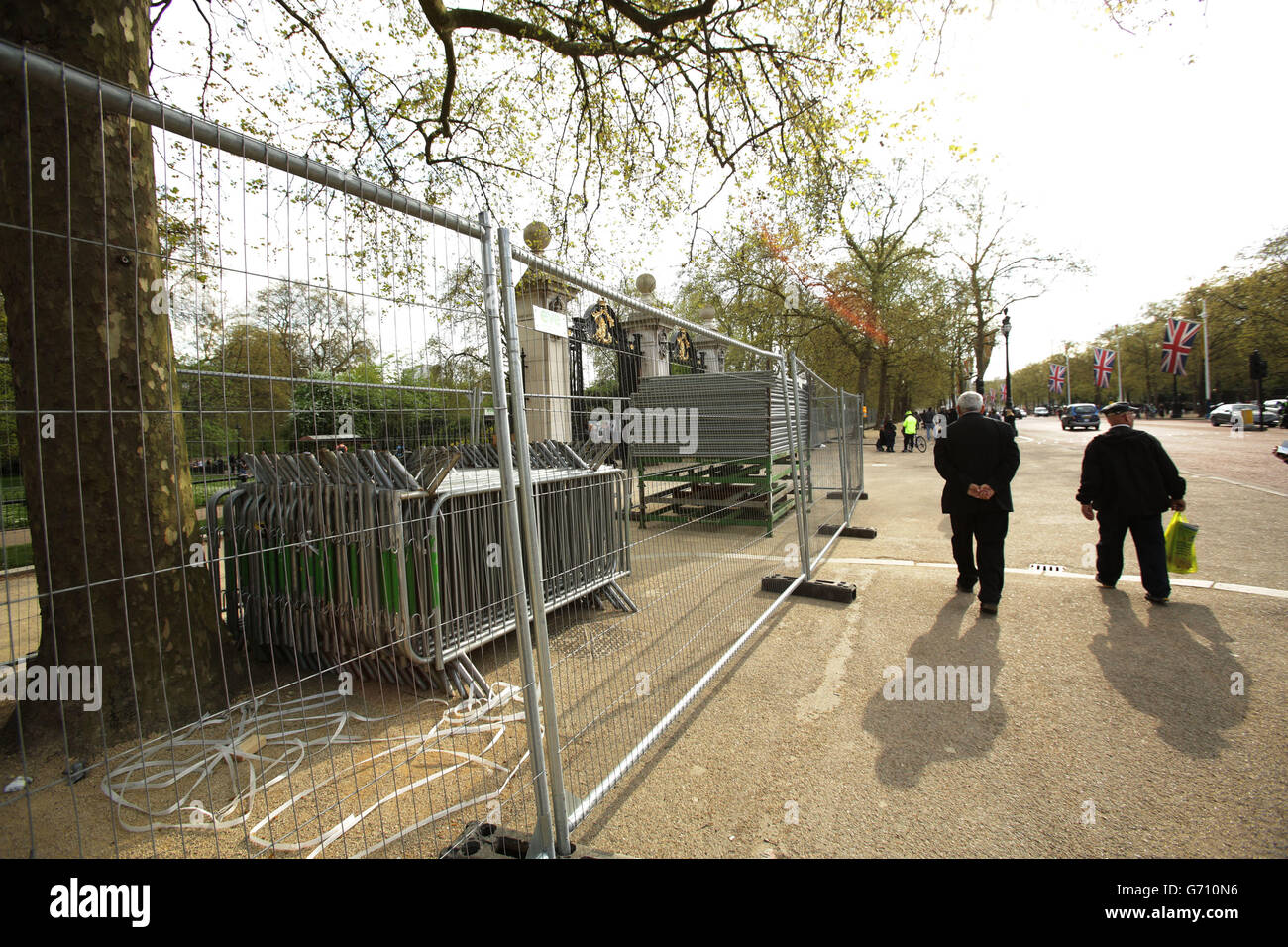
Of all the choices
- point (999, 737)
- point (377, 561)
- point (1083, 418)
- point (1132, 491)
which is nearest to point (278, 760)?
point (377, 561)

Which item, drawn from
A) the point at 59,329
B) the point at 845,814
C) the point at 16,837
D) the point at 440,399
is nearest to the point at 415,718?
the point at 16,837

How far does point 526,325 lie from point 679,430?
3748 mm

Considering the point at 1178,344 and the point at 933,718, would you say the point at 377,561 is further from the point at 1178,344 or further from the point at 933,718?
the point at 1178,344

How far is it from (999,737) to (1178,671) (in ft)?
5.23

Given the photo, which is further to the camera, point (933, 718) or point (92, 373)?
point (933, 718)

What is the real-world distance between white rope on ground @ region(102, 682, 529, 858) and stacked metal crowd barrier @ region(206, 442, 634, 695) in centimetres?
28

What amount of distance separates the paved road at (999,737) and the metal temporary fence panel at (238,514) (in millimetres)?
941

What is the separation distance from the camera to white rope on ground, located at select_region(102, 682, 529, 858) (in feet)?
8.05

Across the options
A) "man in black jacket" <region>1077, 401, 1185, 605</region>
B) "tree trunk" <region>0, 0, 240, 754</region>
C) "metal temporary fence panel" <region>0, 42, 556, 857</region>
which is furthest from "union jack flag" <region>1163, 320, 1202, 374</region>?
"tree trunk" <region>0, 0, 240, 754</region>

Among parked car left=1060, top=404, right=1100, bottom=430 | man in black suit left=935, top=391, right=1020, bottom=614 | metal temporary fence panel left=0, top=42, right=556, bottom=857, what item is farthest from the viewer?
parked car left=1060, top=404, right=1100, bottom=430

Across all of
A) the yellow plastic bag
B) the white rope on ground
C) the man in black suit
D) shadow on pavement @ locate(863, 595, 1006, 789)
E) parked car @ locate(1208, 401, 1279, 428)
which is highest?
parked car @ locate(1208, 401, 1279, 428)

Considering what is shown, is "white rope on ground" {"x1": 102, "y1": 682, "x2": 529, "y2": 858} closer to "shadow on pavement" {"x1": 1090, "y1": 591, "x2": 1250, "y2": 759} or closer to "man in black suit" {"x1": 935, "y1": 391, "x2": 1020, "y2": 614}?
"shadow on pavement" {"x1": 1090, "y1": 591, "x2": 1250, "y2": 759}

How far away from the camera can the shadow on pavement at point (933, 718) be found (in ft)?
9.67

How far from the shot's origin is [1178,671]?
3736mm
